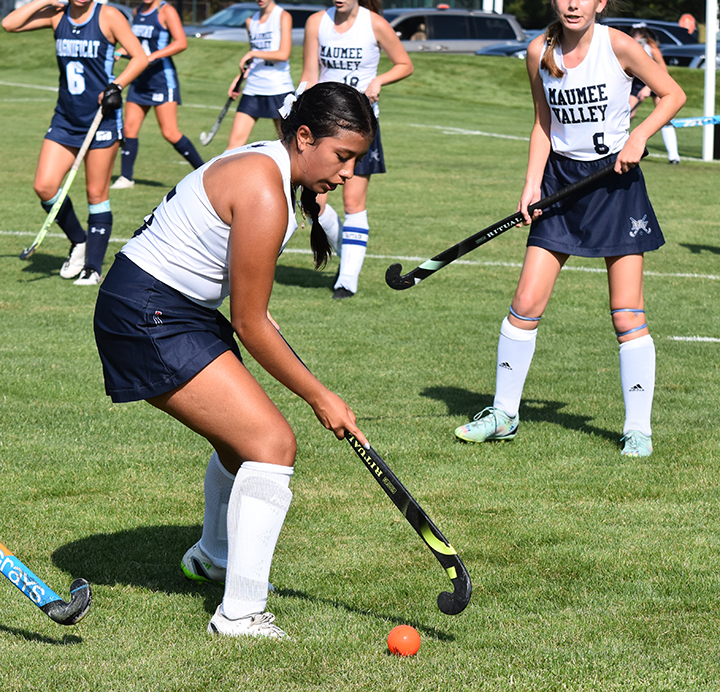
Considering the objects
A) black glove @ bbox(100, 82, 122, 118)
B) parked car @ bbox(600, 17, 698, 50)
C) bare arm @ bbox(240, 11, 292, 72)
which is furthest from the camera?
parked car @ bbox(600, 17, 698, 50)

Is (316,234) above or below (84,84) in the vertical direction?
above

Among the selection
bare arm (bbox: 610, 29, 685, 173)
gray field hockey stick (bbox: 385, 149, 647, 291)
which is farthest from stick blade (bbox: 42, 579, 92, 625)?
bare arm (bbox: 610, 29, 685, 173)

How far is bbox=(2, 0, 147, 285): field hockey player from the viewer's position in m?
7.72

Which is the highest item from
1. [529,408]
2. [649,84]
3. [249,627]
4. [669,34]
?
[649,84]

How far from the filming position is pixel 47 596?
2.99 meters

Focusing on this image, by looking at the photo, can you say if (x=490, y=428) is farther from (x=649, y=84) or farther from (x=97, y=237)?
(x=97, y=237)

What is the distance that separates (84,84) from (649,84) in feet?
15.0

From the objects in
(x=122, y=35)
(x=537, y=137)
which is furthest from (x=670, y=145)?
(x=537, y=137)

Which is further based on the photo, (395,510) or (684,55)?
(684,55)

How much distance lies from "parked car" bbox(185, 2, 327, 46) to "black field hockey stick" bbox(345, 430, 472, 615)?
23.1m

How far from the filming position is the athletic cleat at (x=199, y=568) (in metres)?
3.63

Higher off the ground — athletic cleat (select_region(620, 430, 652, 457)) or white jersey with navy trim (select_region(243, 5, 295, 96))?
white jersey with navy trim (select_region(243, 5, 295, 96))

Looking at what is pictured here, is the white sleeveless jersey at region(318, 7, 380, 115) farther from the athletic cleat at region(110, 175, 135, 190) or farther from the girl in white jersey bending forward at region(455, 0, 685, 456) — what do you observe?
the athletic cleat at region(110, 175, 135, 190)

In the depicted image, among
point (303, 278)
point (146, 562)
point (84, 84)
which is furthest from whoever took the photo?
point (303, 278)
